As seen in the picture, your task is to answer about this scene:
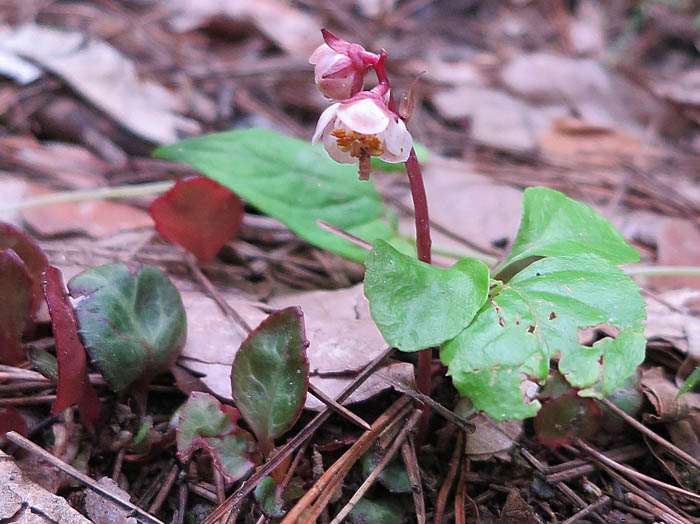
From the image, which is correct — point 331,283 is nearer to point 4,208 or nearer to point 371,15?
point 4,208

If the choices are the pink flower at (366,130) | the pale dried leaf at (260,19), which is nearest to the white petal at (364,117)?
the pink flower at (366,130)

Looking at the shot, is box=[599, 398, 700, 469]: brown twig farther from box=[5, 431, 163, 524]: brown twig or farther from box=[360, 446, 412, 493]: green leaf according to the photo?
box=[5, 431, 163, 524]: brown twig


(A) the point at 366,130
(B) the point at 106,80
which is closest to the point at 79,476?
(A) the point at 366,130

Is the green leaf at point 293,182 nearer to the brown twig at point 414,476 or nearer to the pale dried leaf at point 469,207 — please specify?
the pale dried leaf at point 469,207

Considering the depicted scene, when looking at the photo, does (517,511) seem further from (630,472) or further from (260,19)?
(260,19)

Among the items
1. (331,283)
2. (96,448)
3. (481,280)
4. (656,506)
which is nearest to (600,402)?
(656,506)

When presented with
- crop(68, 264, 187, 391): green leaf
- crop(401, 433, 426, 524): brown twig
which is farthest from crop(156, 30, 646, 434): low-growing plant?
crop(68, 264, 187, 391): green leaf
